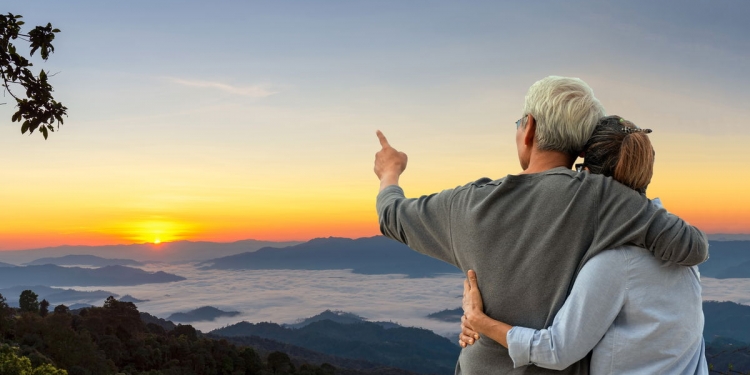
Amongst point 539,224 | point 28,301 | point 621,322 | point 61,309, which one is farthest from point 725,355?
point 61,309

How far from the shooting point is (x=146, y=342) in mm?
37125

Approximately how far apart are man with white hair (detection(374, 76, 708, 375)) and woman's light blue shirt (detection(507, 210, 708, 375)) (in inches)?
2.4

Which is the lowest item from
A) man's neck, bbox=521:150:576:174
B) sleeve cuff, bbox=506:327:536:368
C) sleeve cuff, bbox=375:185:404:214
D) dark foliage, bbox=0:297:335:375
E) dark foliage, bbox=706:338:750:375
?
dark foliage, bbox=0:297:335:375

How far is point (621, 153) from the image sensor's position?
88.5 inches

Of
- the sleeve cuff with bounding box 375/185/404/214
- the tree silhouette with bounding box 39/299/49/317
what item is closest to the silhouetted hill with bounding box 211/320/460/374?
the tree silhouette with bounding box 39/299/49/317

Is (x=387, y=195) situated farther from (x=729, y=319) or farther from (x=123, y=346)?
(x=729, y=319)

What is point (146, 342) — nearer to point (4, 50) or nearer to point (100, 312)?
point (100, 312)

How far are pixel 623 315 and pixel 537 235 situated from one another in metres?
0.40

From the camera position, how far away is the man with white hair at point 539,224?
2.14 meters

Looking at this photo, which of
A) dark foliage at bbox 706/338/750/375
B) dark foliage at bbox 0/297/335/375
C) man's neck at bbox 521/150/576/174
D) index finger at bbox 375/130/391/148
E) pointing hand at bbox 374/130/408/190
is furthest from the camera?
dark foliage at bbox 0/297/335/375

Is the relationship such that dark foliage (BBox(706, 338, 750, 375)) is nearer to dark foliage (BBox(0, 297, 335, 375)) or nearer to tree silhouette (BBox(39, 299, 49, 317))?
dark foliage (BBox(0, 297, 335, 375))

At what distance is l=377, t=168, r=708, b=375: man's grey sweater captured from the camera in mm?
2127

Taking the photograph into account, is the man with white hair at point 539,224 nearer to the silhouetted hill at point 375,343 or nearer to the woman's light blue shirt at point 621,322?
the woman's light blue shirt at point 621,322

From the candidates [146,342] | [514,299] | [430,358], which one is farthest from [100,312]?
[430,358]
